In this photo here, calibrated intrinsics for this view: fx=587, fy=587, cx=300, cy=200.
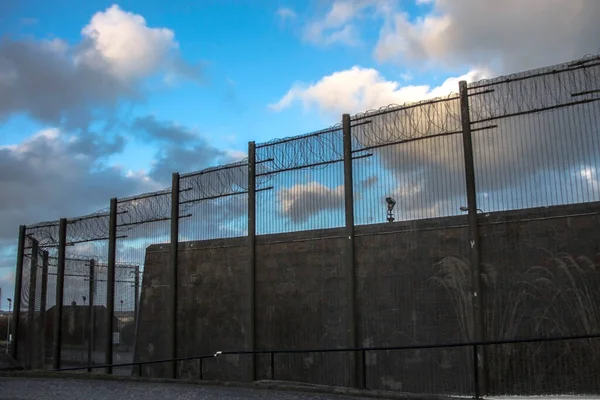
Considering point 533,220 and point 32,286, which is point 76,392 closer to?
point 533,220

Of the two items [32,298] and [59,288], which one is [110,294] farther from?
[32,298]

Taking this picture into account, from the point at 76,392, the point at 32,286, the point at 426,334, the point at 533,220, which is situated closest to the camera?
the point at 76,392

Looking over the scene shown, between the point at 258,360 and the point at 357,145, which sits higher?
the point at 357,145

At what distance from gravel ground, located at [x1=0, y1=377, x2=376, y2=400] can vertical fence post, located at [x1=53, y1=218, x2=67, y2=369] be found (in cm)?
843

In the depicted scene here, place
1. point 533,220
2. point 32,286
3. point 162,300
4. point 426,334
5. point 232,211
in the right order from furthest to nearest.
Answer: point 32,286, point 162,300, point 232,211, point 426,334, point 533,220

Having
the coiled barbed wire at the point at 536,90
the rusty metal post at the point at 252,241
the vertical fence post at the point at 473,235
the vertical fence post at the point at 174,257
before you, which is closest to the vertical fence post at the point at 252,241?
the rusty metal post at the point at 252,241

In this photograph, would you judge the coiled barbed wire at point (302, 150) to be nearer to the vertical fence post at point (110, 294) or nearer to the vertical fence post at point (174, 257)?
the vertical fence post at point (174, 257)

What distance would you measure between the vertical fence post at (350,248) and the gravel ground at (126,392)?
3.60 meters

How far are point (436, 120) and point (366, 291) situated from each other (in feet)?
13.0

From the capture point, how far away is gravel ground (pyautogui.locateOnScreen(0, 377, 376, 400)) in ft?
29.0

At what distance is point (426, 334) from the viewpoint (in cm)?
1183

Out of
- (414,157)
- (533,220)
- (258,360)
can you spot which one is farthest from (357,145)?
(258,360)

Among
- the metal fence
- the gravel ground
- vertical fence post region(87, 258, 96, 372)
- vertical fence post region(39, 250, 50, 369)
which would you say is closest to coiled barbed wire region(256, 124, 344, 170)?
the metal fence

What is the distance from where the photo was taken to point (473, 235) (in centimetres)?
1145
